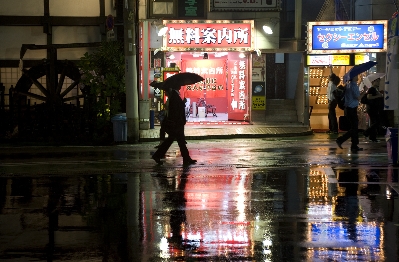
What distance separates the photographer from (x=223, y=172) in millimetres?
13766

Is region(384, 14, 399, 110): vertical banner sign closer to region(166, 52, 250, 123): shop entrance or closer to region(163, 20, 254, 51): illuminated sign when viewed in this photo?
region(163, 20, 254, 51): illuminated sign

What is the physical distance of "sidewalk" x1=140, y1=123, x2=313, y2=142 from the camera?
74.7ft

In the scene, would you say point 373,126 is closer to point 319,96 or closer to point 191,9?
point 319,96

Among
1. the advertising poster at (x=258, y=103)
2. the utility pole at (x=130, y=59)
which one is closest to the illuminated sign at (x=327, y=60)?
the advertising poster at (x=258, y=103)

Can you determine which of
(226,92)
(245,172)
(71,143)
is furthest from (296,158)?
(226,92)

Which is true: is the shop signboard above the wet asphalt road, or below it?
above

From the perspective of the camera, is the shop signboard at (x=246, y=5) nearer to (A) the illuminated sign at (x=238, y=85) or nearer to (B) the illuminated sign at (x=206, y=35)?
(B) the illuminated sign at (x=206, y=35)

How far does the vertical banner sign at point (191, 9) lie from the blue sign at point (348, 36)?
4.44 m

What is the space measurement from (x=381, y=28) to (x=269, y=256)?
19381mm

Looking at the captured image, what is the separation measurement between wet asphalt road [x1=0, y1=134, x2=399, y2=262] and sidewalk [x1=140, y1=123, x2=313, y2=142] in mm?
5722

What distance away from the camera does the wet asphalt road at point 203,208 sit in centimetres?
758

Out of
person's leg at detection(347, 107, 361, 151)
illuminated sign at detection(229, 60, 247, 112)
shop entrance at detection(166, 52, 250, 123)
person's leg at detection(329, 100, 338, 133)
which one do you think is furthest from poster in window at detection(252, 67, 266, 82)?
person's leg at detection(347, 107, 361, 151)

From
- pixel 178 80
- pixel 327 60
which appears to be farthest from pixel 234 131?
pixel 178 80

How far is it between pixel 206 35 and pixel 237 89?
3563 mm
